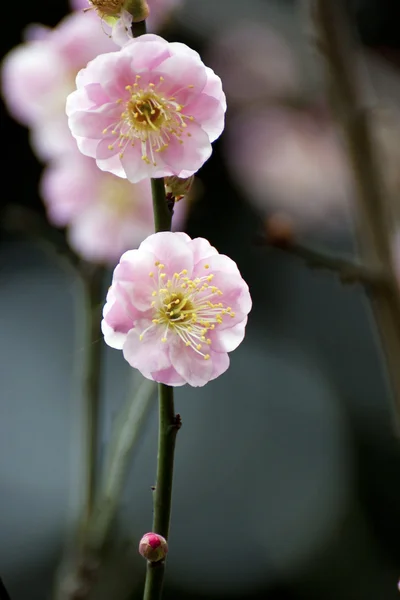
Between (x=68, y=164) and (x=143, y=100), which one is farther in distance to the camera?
(x=68, y=164)

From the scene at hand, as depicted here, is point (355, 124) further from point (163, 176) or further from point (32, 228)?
point (163, 176)

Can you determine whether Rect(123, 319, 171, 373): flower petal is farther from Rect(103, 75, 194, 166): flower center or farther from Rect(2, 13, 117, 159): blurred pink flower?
Rect(2, 13, 117, 159): blurred pink flower

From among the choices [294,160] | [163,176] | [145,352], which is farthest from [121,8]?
[294,160]

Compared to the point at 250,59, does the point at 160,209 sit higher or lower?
higher

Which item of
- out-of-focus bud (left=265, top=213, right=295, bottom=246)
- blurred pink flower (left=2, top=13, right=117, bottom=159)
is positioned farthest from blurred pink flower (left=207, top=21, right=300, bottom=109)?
out-of-focus bud (left=265, top=213, right=295, bottom=246)

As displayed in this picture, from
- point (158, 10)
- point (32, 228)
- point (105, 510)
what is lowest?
point (105, 510)

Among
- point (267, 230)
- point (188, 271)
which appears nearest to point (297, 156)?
point (267, 230)

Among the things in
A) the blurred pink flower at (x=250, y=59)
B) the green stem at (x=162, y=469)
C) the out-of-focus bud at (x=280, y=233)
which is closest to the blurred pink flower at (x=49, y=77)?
the out-of-focus bud at (x=280, y=233)

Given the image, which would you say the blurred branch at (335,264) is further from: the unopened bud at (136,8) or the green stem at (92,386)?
the unopened bud at (136,8)
